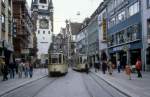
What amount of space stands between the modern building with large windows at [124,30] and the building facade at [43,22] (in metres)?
94.6

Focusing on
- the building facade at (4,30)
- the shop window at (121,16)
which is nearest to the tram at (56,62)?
the building facade at (4,30)

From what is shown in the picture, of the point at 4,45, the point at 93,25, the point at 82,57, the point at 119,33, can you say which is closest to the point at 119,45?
the point at 119,33

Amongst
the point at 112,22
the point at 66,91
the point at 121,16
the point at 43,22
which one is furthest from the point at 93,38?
the point at 66,91

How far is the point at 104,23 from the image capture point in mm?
79250

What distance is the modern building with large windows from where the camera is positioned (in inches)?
2168

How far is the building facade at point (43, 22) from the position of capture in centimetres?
17112

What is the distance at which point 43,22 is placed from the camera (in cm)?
17562

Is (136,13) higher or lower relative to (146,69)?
higher

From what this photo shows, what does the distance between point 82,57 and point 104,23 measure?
1834 centimetres

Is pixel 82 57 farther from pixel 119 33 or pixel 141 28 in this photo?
pixel 141 28

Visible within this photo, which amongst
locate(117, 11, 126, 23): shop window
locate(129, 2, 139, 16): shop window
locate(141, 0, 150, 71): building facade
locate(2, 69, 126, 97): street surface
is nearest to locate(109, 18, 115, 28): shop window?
locate(117, 11, 126, 23): shop window

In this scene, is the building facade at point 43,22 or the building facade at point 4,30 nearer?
the building facade at point 4,30

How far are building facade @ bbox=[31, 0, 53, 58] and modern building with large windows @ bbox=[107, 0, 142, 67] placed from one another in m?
94.6

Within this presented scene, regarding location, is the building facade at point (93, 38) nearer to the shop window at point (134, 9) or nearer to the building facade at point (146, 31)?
the shop window at point (134, 9)
